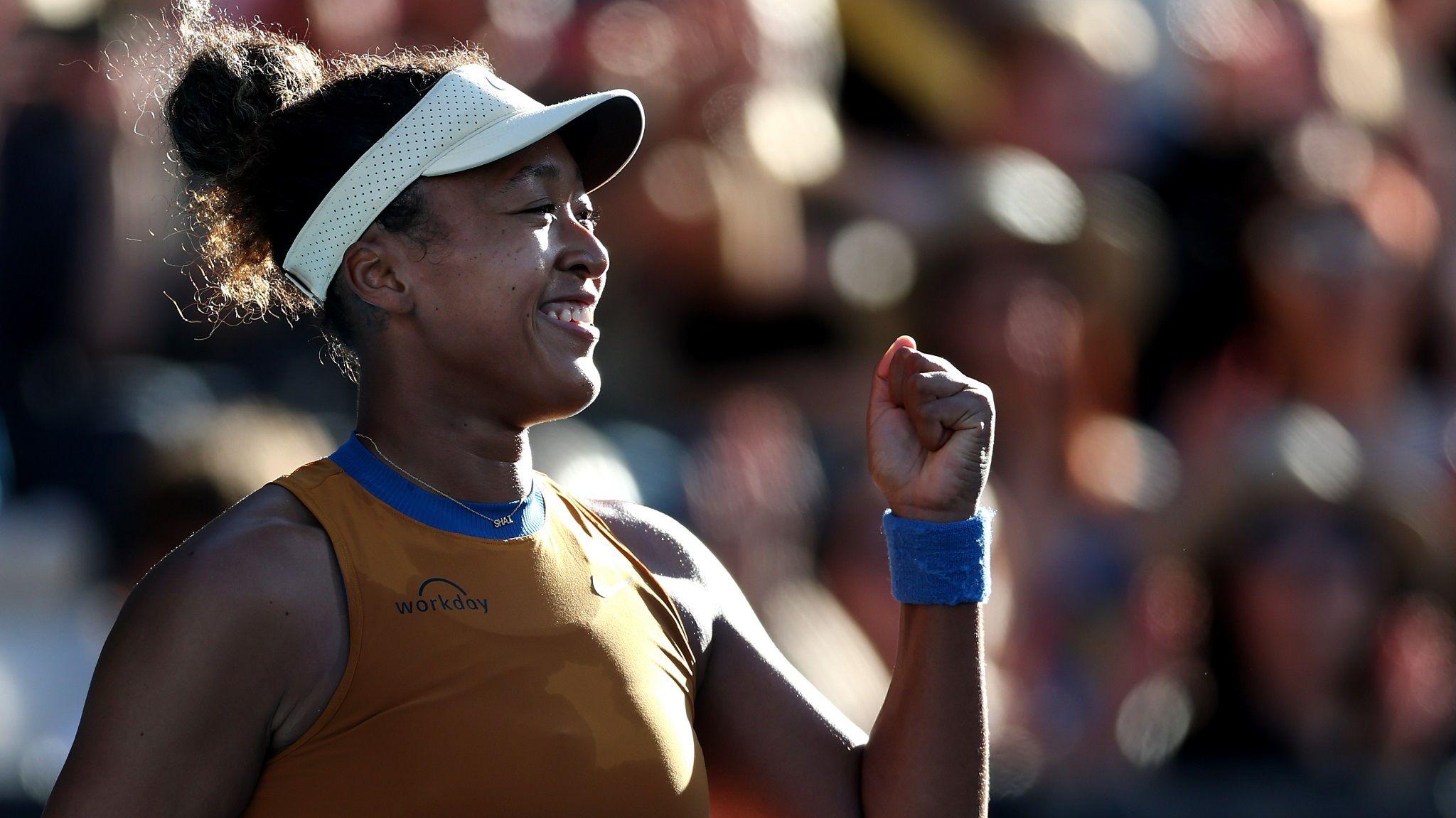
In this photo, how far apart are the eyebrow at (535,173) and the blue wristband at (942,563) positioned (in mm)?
547

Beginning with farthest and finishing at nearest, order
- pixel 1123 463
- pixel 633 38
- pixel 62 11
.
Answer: pixel 1123 463
pixel 633 38
pixel 62 11

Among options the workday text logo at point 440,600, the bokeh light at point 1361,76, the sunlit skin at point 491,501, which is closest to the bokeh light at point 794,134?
the bokeh light at point 1361,76

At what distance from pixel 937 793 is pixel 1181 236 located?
3.44 meters

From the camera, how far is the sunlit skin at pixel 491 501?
137 cm

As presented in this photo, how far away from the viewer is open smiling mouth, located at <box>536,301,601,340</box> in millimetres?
1671

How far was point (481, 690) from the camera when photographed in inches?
58.1

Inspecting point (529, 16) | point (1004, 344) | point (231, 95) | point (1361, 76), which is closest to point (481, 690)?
point (231, 95)

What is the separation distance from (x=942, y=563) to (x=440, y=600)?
1.84 feet

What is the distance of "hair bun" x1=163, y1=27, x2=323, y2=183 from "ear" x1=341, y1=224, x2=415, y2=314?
0.57 ft

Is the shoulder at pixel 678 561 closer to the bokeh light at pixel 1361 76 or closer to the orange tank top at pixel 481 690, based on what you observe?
the orange tank top at pixel 481 690

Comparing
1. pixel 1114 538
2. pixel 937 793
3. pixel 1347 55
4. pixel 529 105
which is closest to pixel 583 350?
pixel 529 105

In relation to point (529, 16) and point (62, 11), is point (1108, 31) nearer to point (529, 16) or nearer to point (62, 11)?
point (529, 16)

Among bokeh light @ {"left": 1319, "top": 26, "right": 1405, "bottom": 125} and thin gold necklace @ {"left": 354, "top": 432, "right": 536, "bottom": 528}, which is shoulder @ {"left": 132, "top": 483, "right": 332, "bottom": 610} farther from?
bokeh light @ {"left": 1319, "top": 26, "right": 1405, "bottom": 125}

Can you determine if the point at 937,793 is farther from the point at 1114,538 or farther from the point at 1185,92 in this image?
the point at 1185,92
